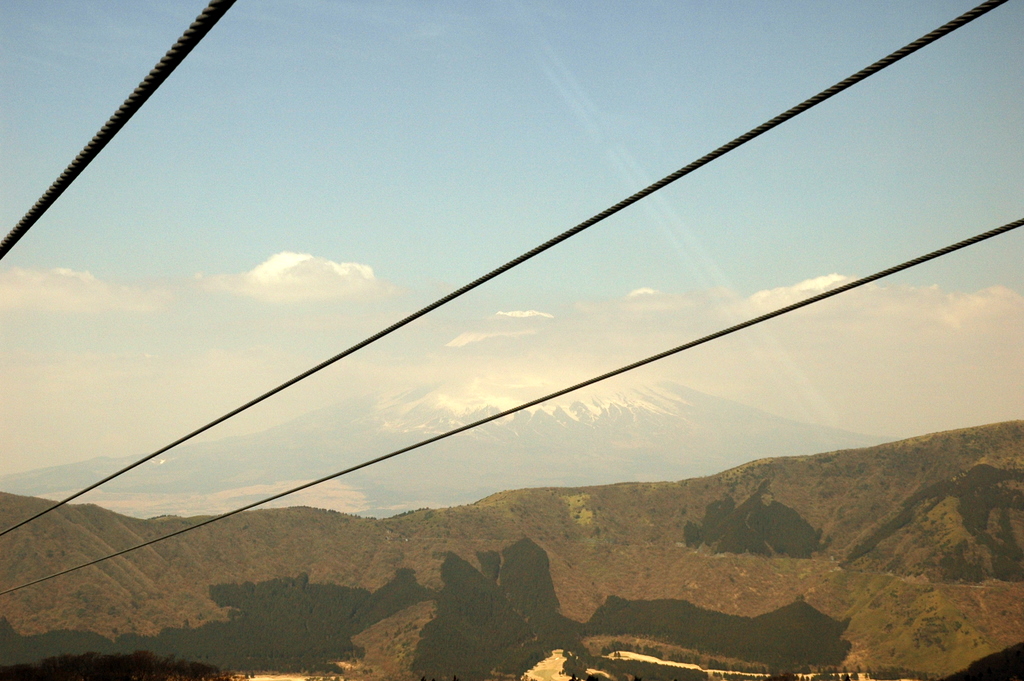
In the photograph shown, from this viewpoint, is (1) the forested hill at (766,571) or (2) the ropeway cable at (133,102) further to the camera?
(1) the forested hill at (766,571)

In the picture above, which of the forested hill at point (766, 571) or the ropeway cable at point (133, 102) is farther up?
the ropeway cable at point (133, 102)

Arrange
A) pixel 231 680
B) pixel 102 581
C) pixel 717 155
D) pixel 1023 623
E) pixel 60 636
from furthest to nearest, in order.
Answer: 1. pixel 102 581
2. pixel 60 636
3. pixel 1023 623
4. pixel 231 680
5. pixel 717 155

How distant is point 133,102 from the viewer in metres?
4.45

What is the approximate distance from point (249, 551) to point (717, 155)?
8463 inches

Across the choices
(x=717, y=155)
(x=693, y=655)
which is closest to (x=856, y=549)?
(x=693, y=655)

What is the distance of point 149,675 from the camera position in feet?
244

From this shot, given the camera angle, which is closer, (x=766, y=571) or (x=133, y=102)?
(x=133, y=102)

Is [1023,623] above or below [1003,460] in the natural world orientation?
below

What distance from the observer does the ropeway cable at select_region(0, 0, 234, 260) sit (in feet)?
13.4

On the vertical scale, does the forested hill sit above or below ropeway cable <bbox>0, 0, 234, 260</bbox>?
below

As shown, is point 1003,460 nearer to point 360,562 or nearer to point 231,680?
point 360,562

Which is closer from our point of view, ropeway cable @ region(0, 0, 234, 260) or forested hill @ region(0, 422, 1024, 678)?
ropeway cable @ region(0, 0, 234, 260)

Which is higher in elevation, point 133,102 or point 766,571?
point 133,102

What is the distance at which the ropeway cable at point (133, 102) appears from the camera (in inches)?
161
